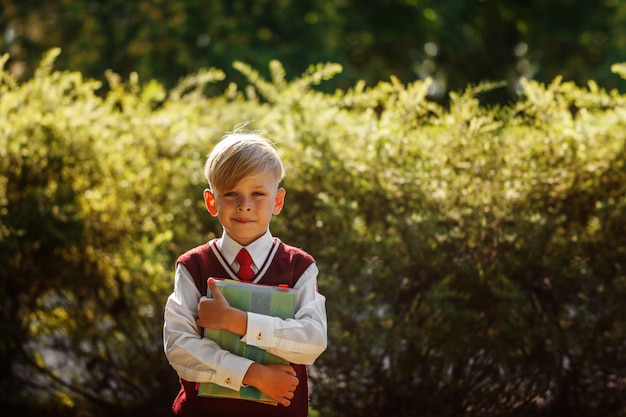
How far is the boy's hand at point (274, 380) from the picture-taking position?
262 centimetres

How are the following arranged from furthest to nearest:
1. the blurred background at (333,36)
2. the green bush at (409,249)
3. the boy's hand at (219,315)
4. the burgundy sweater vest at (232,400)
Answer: the blurred background at (333,36) → the green bush at (409,249) → the burgundy sweater vest at (232,400) → the boy's hand at (219,315)

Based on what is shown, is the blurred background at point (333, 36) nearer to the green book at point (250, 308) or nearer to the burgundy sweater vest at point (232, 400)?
the burgundy sweater vest at point (232, 400)

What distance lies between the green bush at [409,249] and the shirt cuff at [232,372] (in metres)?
1.99

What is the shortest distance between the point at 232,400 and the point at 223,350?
0.17 m

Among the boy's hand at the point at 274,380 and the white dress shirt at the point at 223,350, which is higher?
the white dress shirt at the point at 223,350

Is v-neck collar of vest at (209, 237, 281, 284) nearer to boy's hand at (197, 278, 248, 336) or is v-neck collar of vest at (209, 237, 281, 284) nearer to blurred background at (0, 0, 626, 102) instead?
boy's hand at (197, 278, 248, 336)

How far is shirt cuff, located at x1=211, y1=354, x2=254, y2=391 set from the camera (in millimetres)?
2613

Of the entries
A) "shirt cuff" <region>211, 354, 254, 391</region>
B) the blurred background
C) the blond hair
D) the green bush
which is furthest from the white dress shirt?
the blurred background

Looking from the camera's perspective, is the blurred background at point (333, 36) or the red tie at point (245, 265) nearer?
the red tie at point (245, 265)

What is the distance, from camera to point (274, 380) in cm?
264

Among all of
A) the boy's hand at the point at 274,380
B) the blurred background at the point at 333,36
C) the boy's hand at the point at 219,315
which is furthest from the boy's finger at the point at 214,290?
the blurred background at the point at 333,36

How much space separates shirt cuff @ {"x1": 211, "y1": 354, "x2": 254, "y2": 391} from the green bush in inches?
78.5

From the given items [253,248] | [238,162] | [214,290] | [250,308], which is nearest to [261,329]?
[250,308]

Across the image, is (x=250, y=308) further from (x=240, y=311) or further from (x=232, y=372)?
(x=232, y=372)
